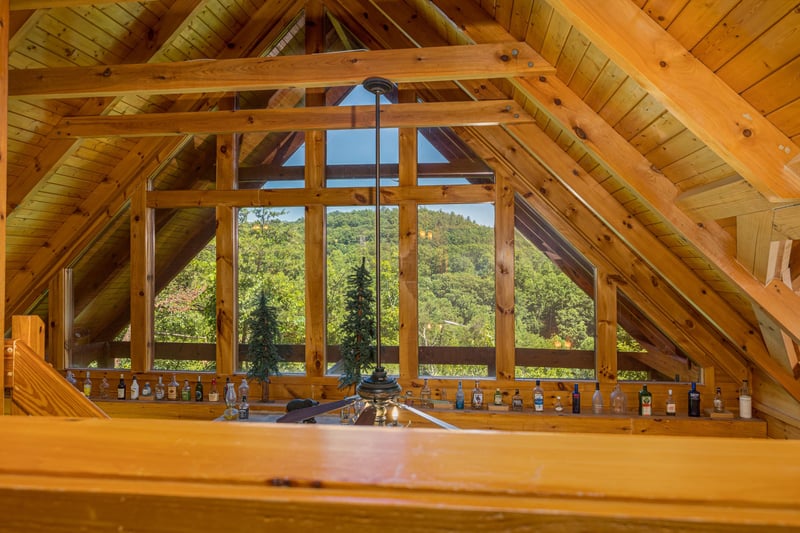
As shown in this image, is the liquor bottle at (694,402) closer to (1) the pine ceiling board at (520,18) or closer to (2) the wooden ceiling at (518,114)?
(2) the wooden ceiling at (518,114)

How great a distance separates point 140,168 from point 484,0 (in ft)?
10.5

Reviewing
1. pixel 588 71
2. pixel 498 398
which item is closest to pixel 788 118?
pixel 588 71

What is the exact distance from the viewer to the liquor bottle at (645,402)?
3551mm

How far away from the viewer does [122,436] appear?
49cm

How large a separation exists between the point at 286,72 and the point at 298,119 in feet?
Answer: 3.35

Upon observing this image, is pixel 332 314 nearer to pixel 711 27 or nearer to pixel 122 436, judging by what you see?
pixel 711 27

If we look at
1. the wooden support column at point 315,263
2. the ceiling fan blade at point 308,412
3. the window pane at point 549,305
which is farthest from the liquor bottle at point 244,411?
the window pane at point 549,305

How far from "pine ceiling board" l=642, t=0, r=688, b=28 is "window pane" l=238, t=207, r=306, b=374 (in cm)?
304

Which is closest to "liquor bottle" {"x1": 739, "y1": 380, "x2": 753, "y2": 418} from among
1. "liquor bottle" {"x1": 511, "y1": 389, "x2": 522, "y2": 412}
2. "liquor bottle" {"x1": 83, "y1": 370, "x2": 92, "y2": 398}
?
"liquor bottle" {"x1": 511, "y1": 389, "x2": 522, "y2": 412}

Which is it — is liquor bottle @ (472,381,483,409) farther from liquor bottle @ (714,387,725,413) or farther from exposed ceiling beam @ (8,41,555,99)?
exposed ceiling beam @ (8,41,555,99)

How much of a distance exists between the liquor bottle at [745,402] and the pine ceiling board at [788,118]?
2.64m

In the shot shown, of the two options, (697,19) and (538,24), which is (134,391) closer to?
(538,24)

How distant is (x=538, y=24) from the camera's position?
2215 millimetres

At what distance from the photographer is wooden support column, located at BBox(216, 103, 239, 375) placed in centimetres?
410
